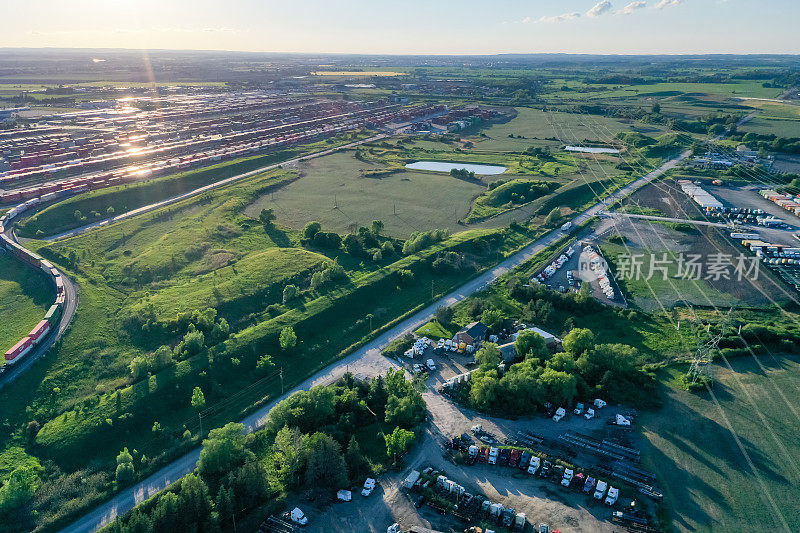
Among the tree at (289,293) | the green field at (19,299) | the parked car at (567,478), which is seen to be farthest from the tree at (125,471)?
the parked car at (567,478)

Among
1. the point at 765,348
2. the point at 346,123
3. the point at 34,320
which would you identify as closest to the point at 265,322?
the point at 34,320

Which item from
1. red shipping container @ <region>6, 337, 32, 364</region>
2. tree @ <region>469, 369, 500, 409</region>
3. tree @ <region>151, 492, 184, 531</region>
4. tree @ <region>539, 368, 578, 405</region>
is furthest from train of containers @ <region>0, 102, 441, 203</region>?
tree @ <region>539, 368, 578, 405</region>

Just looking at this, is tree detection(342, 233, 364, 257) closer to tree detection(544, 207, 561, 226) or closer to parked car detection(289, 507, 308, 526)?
Result: tree detection(544, 207, 561, 226)

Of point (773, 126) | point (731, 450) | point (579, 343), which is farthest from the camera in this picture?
point (773, 126)

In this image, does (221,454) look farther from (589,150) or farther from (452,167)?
(589,150)

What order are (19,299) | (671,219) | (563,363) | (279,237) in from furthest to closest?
(671,219), (279,237), (19,299), (563,363)

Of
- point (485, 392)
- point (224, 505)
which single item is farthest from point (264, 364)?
point (485, 392)
